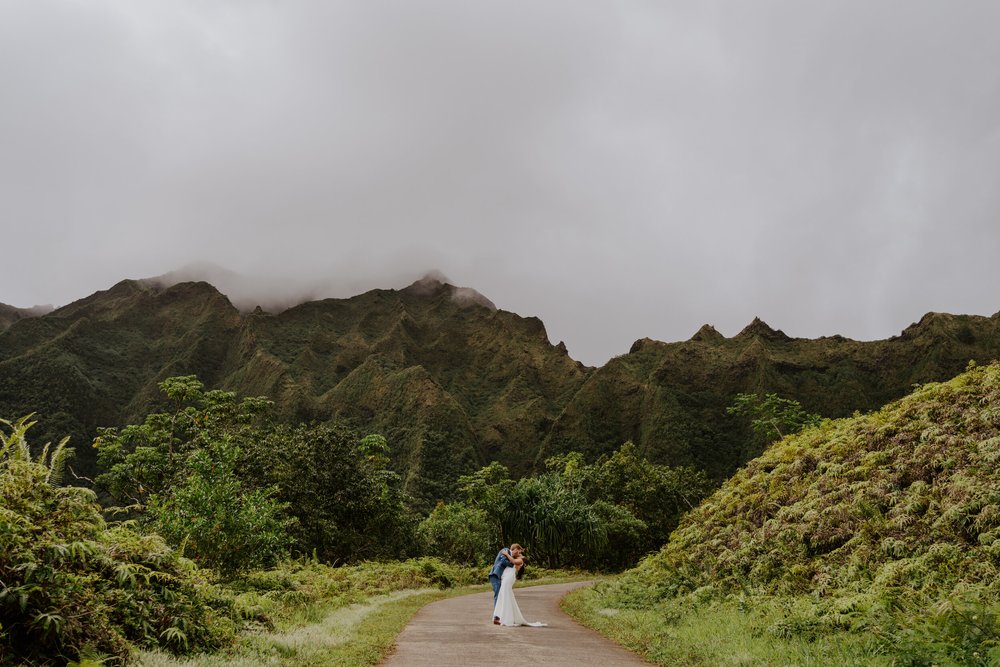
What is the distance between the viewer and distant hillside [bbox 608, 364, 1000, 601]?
1052 cm

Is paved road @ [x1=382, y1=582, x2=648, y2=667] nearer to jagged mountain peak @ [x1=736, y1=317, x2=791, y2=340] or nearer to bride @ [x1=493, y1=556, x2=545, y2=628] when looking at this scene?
bride @ [x1=493, y1=556, x2=545, y2=628]

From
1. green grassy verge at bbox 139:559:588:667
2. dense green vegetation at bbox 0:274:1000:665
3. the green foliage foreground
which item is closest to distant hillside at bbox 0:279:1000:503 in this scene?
dense green vegetation at bbox 0:274:1000:665

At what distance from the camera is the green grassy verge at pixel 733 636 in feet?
25.5

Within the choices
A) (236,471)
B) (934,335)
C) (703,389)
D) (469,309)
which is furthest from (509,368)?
(236,471)

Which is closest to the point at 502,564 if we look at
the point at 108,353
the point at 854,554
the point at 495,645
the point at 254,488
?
the point at 495,645

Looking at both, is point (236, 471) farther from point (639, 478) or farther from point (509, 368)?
point (509, 368)

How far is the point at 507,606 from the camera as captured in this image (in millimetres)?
13195

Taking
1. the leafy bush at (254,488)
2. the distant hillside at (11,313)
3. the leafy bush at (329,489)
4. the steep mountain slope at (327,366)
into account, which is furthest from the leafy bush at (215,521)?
the distant hillside at (11,313)

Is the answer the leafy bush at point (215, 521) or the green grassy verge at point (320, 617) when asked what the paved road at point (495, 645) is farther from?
the leafy bush at point (215, 521)

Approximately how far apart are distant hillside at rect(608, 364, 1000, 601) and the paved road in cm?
423

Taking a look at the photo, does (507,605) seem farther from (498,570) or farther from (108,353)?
(108,353)

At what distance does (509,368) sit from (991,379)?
493 ft

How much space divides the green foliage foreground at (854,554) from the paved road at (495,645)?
77 centimetres

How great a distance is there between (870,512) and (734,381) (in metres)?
117
